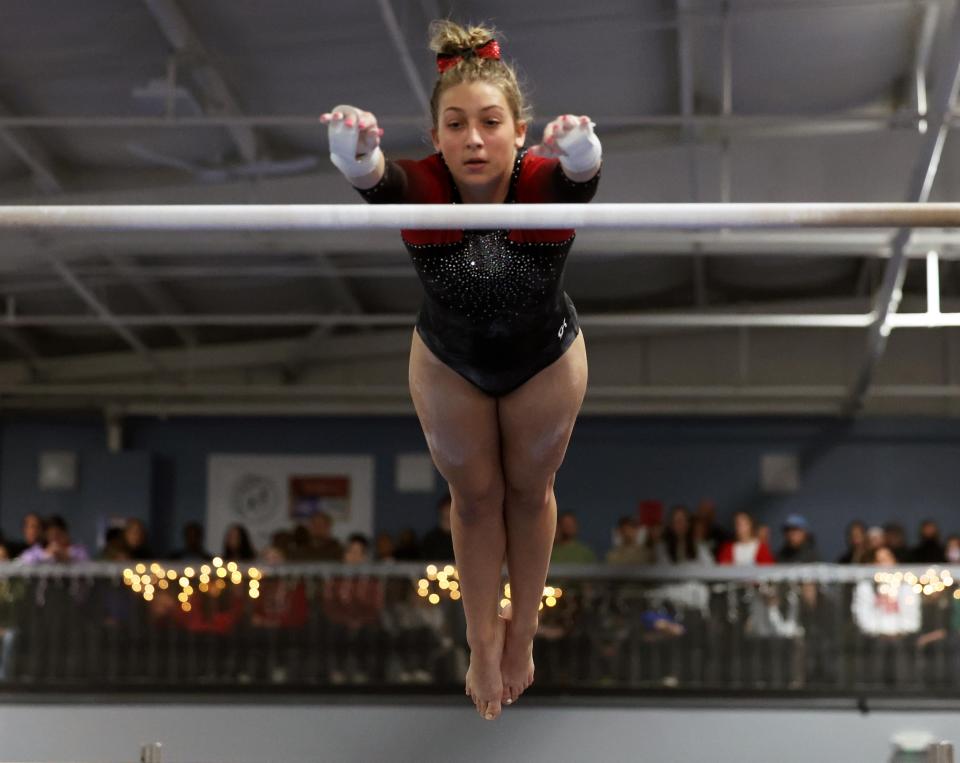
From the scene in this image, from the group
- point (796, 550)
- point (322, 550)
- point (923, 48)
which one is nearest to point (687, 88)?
point (923, 48)

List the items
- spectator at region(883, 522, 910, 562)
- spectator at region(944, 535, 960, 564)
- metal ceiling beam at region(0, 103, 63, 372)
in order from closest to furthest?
metal ceiling beam at region(0, 103, 63, 372), spectator at region(944, 535, 960, 564), spectator at region(883, 522, 910, 562)

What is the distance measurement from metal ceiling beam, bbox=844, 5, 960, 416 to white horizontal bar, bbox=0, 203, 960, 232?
3.32m

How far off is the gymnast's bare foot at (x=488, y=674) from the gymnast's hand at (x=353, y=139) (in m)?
1.47

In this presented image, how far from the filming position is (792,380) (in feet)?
49.3

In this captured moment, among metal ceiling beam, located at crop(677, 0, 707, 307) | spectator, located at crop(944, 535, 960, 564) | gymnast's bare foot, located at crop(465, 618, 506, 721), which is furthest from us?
spectator, located at crop(944, 535, 960, 564)

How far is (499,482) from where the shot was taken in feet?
12.1

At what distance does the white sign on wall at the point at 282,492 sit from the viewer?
49.9 ft

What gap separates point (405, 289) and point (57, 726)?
232 inches

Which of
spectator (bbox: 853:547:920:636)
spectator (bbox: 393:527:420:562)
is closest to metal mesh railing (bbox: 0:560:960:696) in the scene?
spectator (bbox: 853:547:920:636)

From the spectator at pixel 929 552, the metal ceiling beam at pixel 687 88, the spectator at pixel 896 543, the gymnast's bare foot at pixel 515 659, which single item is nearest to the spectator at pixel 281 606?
the metal ceiling beam at pixel 687 88

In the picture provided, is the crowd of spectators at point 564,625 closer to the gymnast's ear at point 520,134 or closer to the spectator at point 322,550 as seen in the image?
the spectator at point 322,550

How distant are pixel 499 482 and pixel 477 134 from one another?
0.96 meters

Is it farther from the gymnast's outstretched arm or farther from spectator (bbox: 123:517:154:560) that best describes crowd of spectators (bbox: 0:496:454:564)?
the gymnast's outstretched arm

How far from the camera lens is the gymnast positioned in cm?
329
